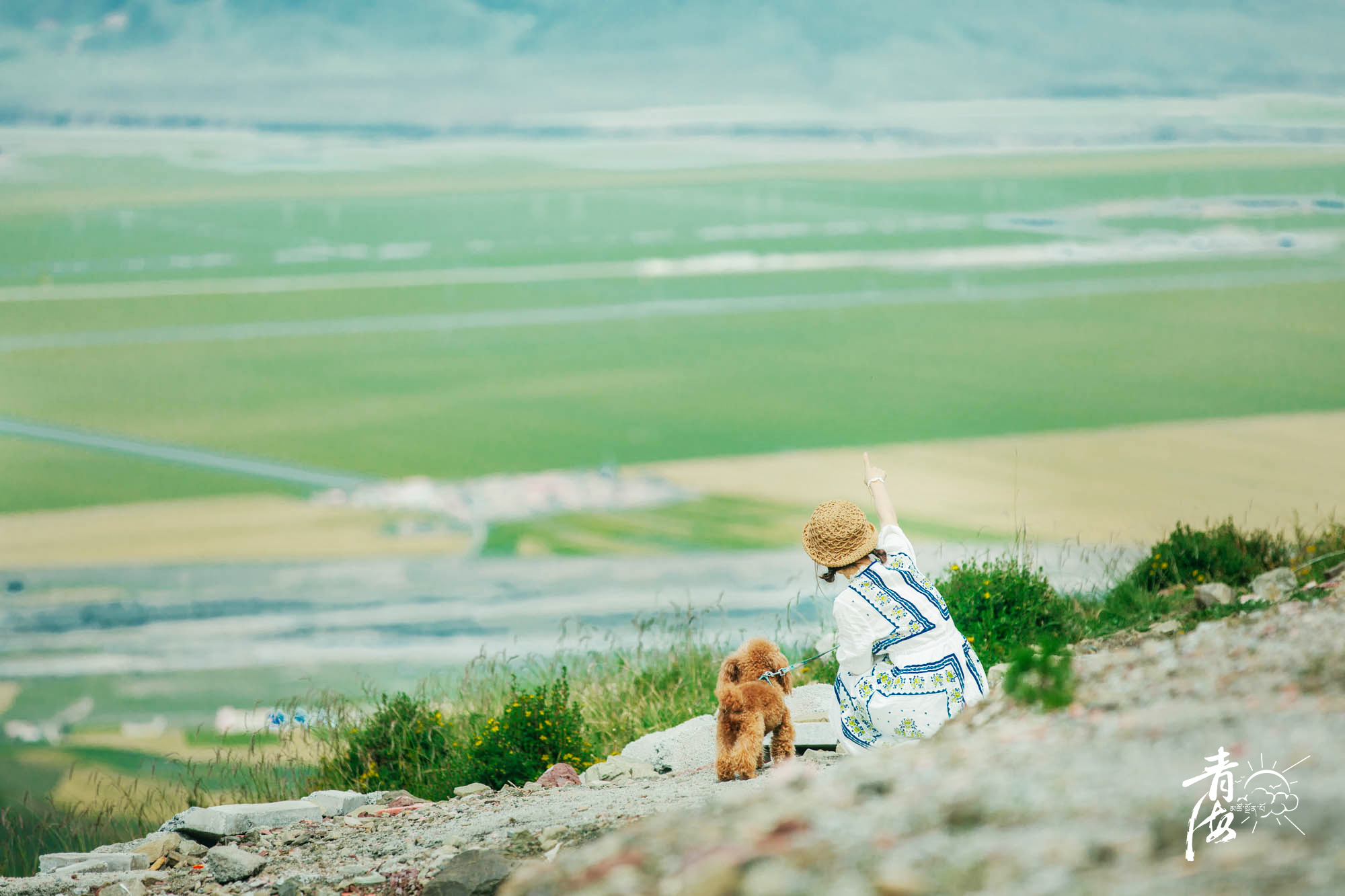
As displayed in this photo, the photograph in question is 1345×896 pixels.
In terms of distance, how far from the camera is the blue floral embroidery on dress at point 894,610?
12.6ft

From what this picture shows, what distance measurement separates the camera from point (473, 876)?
3.60 meters

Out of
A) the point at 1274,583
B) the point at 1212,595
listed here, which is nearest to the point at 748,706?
the point at 1212,595

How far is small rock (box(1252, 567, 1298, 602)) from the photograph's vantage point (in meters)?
5.93

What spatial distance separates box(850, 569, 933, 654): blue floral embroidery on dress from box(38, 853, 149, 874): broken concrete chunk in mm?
3013

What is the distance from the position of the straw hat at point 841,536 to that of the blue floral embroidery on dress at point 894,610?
101mm

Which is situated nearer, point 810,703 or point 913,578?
point 913,578

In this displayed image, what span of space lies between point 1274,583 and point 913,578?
346 centimetres

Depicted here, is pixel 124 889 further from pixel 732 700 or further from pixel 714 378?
pixel 714 378

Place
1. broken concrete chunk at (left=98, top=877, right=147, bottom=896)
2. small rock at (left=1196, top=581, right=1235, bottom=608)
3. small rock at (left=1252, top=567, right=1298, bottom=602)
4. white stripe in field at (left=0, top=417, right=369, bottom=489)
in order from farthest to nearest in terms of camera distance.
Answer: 1. white stripe in field at (left=0, top=417, right=369, bottom=489)
2. small rock at (left=1196, top=581, right=1235, bottom=608)
3. small rock at (left=1252, top=567, right=1298, bottom=602)
4. broken concrete chunk at (left=98, top=877, right=147, bottom=896)

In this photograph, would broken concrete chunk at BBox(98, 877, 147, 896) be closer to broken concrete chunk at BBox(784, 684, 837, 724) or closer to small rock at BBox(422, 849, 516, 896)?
small rock at BBox(422, 849, 516, 896)

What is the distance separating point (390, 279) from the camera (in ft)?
46.8

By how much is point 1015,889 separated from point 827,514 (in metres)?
2.04

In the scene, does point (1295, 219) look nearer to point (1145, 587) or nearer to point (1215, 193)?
point (1215, 193)

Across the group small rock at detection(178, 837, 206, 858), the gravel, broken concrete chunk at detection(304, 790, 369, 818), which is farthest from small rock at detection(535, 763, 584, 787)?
the gravel
